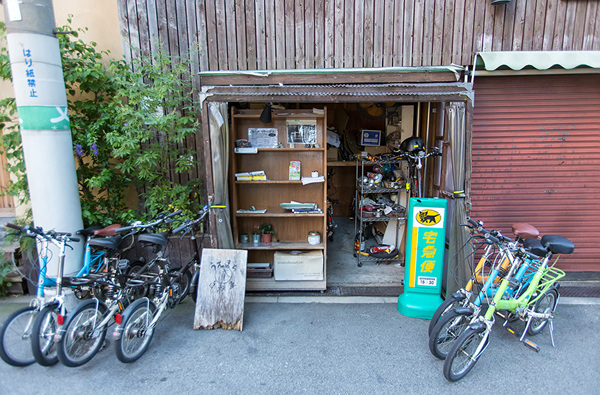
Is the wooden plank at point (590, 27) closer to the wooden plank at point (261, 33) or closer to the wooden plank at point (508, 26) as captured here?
the wooden plank at point (508, 26)

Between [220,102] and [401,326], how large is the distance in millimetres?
3274

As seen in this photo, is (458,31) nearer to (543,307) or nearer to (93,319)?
(543,307)

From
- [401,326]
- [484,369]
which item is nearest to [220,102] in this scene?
[401,326]

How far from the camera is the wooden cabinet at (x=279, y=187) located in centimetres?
450

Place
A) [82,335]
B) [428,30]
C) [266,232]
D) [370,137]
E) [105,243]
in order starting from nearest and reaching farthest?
[82,335] < [105,243] < [428,30] < [266,232] < [370,137]

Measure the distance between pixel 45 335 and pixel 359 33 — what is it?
467 cm

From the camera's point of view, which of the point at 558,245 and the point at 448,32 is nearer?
the point at 558,245

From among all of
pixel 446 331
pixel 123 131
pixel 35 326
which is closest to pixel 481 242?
pixel 446 331

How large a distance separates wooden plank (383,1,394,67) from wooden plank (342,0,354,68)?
1.06 ft

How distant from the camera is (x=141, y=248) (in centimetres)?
432

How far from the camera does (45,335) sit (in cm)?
282

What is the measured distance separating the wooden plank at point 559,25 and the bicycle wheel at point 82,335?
241 inches

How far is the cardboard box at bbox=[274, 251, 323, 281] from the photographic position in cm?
446

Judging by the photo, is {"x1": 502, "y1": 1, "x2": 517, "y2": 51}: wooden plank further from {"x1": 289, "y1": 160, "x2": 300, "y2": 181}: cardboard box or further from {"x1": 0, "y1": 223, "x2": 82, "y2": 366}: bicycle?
{"x1": 0, "y1": 223, "x2": 82, "y2": 366}: bicycle
